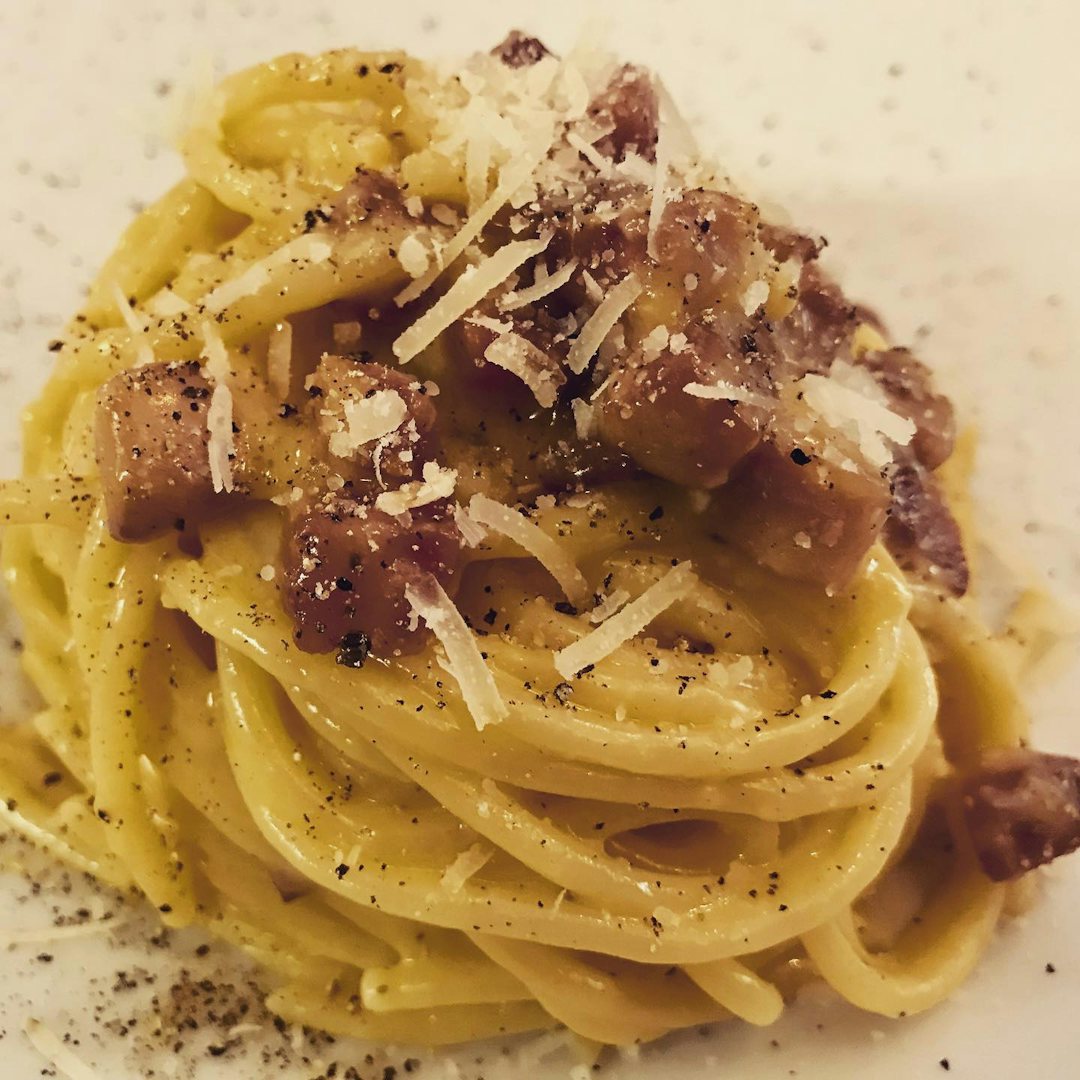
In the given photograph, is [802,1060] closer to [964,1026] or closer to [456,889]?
[964,1026]

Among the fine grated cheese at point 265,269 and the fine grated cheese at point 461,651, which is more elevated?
the fine grated cheese at point 265,269

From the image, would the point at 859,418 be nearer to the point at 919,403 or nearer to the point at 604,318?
the point at 604,318

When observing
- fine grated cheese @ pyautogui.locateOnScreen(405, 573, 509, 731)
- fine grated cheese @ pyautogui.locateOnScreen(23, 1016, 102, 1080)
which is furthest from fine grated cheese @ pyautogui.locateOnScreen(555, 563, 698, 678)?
fine grated cheese @ pyautogui.locateOnScreen(23, 1016, 102, 1080)

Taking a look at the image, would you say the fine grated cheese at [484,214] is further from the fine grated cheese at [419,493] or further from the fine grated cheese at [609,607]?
the fine grated cheese at [609,607]

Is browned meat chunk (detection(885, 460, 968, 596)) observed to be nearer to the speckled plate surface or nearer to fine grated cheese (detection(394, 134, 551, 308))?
the speckled plate surface

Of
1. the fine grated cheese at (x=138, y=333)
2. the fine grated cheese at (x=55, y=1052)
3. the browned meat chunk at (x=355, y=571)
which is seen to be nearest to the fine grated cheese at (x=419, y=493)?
the browned meat chunk at (x=355, y=571)

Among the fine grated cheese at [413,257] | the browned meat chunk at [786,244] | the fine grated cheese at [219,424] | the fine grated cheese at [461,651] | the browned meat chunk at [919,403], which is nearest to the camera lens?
the fine grated cheese at [461,651]
